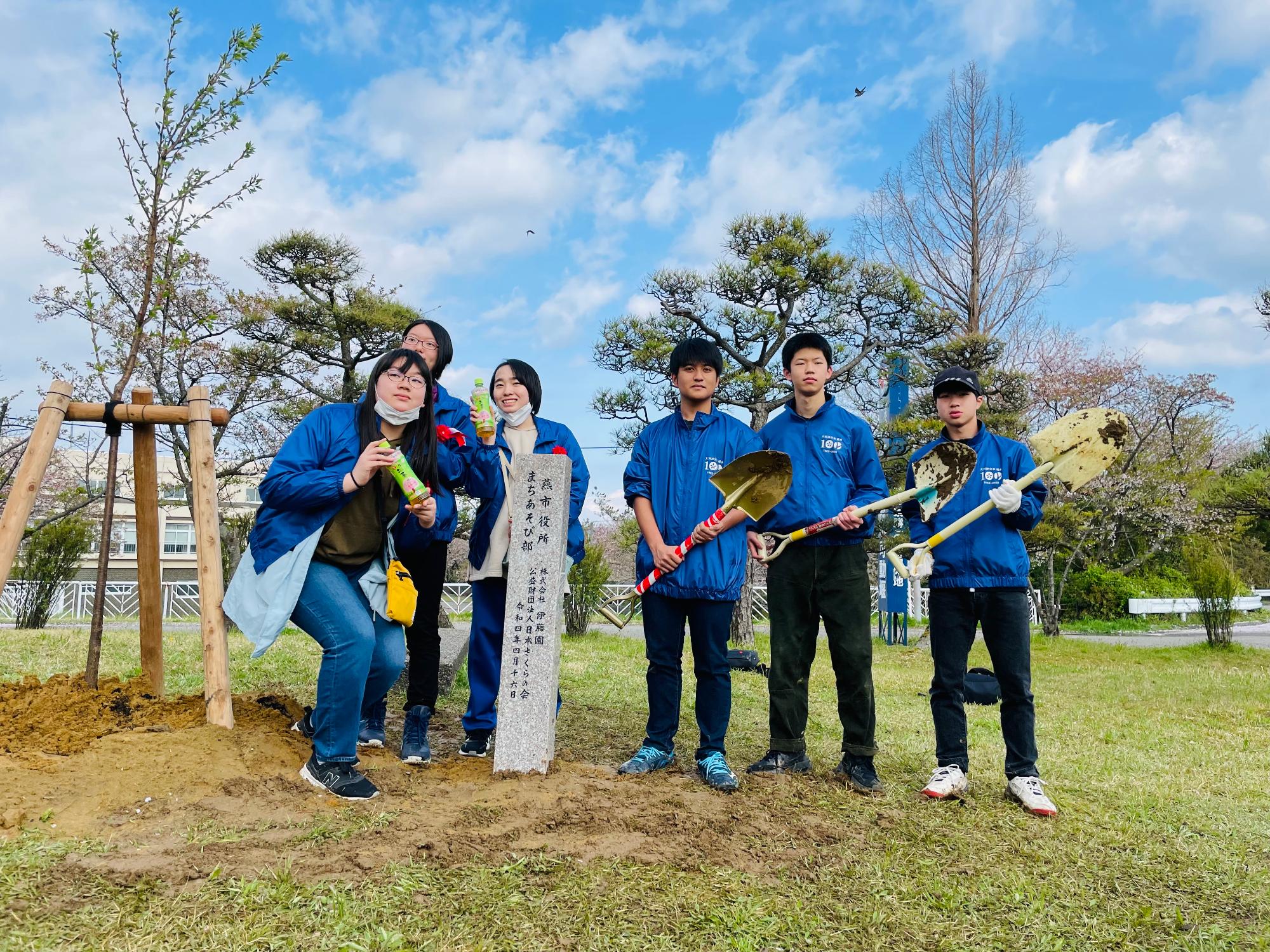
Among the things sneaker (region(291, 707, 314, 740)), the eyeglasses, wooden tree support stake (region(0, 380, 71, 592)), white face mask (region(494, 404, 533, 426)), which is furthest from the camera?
white face mask (region(494, 404, 533, 426))

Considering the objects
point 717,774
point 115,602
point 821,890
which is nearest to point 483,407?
point 717,774

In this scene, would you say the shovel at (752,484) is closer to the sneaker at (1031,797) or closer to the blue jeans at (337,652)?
the blue jeans at (337,652)

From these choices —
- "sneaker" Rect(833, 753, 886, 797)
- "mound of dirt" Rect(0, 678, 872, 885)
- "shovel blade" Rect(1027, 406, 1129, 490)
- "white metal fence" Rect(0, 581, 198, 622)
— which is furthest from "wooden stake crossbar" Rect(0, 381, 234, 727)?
"white metal fence" Rect(0, 581, 198, 622)

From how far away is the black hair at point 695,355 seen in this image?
3924 millimetres

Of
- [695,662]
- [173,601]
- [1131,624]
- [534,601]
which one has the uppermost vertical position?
[534,601]

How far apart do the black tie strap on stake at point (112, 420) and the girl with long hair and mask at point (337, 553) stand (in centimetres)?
99

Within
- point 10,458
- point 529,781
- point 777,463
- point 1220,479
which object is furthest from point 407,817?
point 1220,479

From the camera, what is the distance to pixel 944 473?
3.91m

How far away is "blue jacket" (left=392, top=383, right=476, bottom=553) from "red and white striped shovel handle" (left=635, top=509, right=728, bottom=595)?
875mm

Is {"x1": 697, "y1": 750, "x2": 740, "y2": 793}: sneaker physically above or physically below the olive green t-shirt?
below

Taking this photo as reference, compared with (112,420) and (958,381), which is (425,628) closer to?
(112,420)

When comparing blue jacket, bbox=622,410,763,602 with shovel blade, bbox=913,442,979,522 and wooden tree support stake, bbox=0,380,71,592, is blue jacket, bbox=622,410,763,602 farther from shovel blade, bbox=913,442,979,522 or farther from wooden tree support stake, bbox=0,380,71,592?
wooden tree support stake, bbox=0,380,71,592

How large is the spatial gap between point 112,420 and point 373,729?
6.09 feet

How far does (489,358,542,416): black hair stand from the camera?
4.13 m
